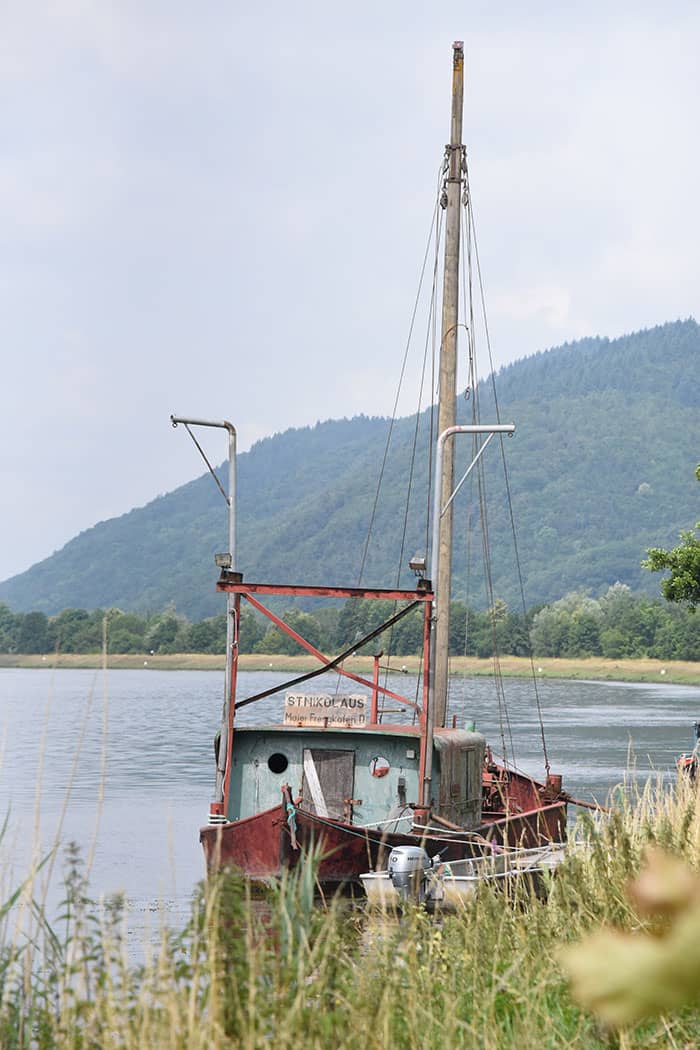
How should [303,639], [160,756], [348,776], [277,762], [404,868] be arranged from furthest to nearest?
[160,756], [277,762], [348,776], [303,639], [404,868]

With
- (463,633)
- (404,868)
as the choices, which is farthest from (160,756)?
(463,633)

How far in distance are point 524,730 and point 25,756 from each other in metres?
23.9

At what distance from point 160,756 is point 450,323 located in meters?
29.6

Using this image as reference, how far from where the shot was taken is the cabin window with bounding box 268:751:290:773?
19.1 metres

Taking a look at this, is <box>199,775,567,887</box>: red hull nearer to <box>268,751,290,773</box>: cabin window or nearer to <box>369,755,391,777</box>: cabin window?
<box>369,755,391,777</box>: cabin window

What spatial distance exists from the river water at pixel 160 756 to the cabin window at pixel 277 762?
2.02m

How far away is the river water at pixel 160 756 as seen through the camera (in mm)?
21109

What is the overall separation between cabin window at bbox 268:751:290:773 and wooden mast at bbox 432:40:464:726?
5103 mm

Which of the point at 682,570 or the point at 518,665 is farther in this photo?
the point at 518,665

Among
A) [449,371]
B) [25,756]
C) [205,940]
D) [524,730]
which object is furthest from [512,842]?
[524,730]

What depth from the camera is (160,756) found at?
167 feet

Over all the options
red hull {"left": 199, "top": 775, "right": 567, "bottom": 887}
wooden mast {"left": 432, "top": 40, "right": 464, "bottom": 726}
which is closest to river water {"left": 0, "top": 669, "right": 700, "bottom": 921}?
red hull {"left": 199, "top": 775, "right": 567, "bottom": 887}

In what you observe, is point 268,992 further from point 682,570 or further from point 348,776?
point 682,570

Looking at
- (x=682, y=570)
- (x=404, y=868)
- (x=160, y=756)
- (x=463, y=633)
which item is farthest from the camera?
(x=463, y=633)
